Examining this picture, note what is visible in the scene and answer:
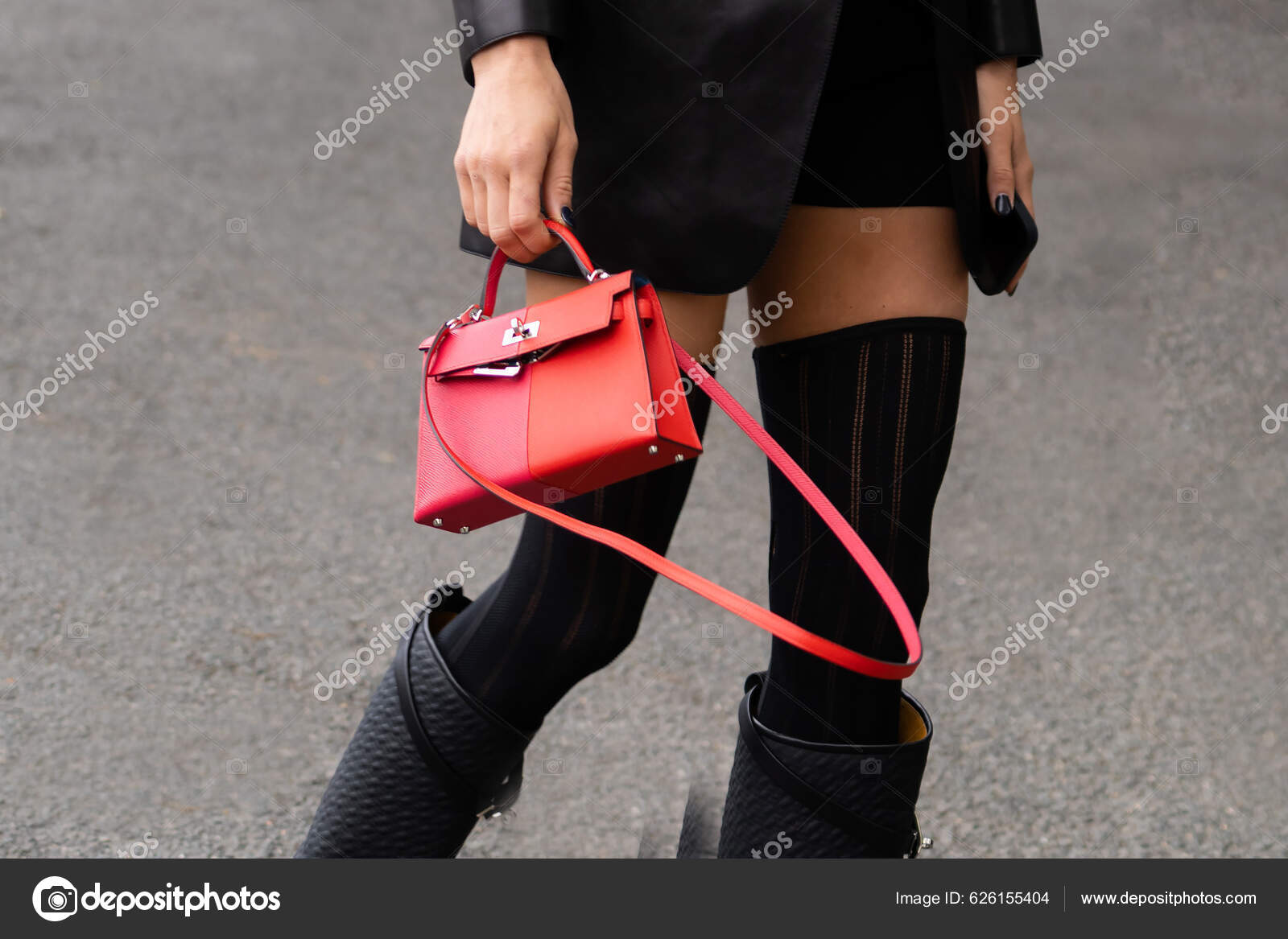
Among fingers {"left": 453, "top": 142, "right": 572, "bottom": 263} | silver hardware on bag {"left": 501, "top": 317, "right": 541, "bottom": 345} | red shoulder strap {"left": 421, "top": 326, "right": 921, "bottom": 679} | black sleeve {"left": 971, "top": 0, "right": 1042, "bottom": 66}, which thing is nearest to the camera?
red shoulder strap {"left": 421, "top": 326, "right": 921, "bottom": 679}

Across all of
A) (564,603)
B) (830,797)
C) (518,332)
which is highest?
(518,332)

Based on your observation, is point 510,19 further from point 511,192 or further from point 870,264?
point 870,264

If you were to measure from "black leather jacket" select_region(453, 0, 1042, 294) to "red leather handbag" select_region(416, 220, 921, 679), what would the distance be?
0.08 metres

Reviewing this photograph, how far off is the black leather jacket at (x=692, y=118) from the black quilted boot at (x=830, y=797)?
0.48 meters

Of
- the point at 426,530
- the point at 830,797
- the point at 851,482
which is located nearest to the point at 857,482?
the point at 851,482

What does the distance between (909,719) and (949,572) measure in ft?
4.78

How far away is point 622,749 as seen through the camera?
2.12 metres

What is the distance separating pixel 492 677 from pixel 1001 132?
2.45 feet

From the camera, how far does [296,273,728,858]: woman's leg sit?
4.21ft

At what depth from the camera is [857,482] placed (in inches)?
48.7

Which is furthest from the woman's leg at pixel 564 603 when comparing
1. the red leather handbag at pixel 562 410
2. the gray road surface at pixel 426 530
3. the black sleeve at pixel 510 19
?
the gray road surface at pixel 426 530

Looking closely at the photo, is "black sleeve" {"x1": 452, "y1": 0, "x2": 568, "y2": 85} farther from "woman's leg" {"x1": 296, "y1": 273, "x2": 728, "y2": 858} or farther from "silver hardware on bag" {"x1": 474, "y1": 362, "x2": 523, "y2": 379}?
"woman's leg" {"x1": 296, "y1": 273, "x2": 728, "y2": 858}

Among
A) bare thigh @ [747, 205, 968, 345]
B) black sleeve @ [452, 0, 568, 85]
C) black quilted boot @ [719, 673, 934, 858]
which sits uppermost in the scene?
black sleeve @ [452, 0, 568, 85]

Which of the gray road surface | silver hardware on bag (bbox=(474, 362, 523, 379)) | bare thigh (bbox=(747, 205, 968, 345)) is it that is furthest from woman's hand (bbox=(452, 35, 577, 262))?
the gray road surface
